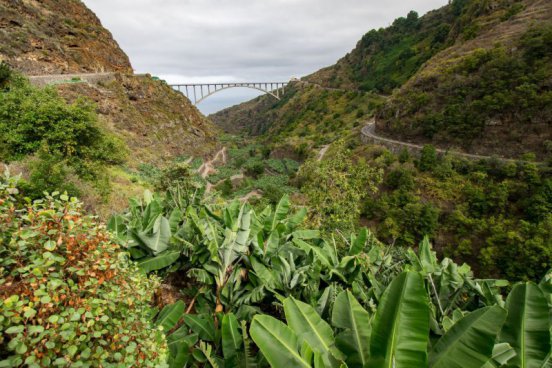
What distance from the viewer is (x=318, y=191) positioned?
11117 millimetres

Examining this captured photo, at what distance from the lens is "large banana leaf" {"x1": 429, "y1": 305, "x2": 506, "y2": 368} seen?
275 centimetres

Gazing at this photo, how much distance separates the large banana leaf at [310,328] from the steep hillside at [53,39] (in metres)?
41.4

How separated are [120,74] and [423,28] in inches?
3749

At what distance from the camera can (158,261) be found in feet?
15.9

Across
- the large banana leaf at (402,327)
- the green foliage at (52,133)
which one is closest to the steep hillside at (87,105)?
the green foliage at (52,133)

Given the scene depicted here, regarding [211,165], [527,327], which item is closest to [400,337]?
[527,327]

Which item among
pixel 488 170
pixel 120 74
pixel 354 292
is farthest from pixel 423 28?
pixel 354 292

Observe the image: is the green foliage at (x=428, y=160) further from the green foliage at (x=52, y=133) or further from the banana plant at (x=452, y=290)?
the green foliage at (x=52, y=133)

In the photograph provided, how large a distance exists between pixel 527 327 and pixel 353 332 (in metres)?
2.07

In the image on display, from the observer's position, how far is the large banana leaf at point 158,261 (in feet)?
15.6

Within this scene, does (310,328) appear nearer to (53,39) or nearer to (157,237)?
(157,237)

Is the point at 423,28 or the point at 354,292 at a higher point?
the point at 423,28

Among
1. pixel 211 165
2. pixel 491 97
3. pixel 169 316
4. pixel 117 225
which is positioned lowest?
pixel 211 165

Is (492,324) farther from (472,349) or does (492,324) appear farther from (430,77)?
(430,77)
